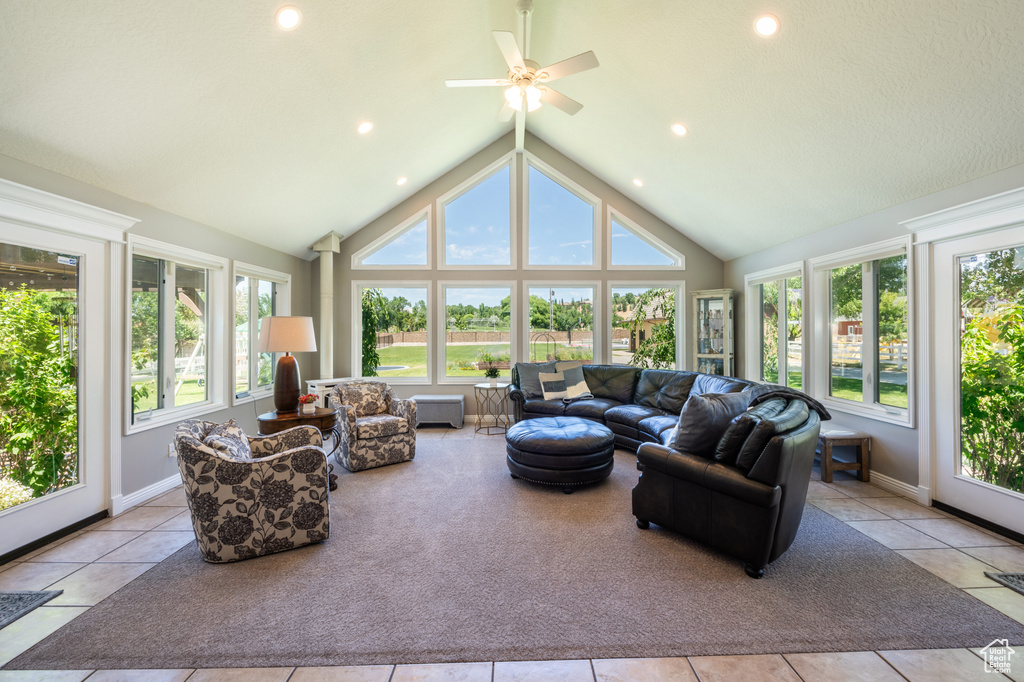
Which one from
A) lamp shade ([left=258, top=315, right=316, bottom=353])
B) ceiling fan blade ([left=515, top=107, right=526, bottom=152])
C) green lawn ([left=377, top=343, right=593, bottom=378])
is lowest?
green lawn ([left=377, top=343, right=593, bottom=378])

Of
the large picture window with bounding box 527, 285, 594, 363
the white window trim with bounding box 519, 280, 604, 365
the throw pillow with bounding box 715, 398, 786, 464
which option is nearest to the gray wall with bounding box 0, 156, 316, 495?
the white window trim with bounding box 519, 280, 604, 365

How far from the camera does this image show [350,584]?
7.72 feet

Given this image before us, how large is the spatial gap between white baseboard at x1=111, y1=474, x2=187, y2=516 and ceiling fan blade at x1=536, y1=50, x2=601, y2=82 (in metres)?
4.49

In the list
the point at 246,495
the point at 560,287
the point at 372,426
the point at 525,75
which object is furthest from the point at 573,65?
the point at 560,287

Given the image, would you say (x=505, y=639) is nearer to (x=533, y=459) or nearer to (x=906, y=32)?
(x=533, y=459)

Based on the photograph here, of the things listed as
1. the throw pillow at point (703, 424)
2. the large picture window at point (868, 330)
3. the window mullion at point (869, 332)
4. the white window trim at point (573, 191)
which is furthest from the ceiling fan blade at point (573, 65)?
the white window trim at point (573, 191)

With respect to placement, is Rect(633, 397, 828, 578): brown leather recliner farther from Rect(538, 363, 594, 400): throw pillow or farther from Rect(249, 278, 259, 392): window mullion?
Rect(249, 278, 259, 392): window mullion

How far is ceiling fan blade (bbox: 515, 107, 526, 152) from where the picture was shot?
5.26m

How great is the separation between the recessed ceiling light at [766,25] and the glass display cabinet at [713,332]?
3762 millimetres

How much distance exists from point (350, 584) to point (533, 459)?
1758 mm

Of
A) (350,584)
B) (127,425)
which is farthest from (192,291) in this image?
(350,584)

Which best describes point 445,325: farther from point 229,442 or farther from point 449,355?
point 229,442

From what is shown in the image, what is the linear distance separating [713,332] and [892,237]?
2.67 meters

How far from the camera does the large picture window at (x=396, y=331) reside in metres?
6.70
